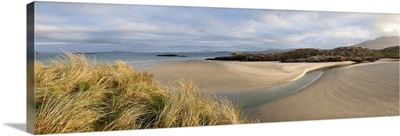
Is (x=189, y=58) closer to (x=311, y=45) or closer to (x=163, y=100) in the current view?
(x=163, y=100)

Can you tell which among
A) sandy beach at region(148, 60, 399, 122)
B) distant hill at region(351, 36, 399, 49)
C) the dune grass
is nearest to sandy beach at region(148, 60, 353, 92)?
sandy beach at region(148, 60, 399, 122)

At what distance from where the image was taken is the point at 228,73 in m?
9.48

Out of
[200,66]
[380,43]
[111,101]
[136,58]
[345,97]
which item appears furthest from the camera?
[380,43]

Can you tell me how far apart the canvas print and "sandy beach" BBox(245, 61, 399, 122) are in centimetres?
2

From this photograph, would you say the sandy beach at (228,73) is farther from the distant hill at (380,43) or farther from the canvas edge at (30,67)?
the canvas edge at (30,67)

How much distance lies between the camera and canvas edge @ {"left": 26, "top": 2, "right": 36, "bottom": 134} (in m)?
8.16

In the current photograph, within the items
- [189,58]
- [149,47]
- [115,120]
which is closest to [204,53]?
[189,58]

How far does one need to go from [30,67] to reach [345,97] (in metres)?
4.70

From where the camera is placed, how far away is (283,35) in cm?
991

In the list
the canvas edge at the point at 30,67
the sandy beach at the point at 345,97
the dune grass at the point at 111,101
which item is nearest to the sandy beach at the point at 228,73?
the dune grass at the point at 111,101

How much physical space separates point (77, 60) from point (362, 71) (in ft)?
15.0

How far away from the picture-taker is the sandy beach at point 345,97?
383 inches

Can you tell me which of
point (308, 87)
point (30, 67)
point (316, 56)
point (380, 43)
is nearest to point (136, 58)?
point (30, 67)

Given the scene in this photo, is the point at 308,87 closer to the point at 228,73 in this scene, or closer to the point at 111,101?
the point at 228,73
